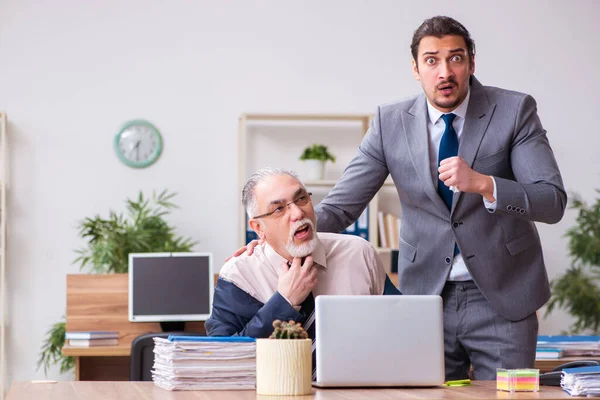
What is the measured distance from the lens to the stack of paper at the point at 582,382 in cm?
178

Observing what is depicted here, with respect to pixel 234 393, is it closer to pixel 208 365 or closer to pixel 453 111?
pixel 208 365

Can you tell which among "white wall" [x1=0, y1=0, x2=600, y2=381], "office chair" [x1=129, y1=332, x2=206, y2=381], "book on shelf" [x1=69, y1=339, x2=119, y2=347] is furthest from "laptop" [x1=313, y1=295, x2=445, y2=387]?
"white wall" [x1=0, y1=0, x2=600, y2=381]

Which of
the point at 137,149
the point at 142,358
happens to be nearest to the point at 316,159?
the point at 137,149

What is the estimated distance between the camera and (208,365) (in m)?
1.82

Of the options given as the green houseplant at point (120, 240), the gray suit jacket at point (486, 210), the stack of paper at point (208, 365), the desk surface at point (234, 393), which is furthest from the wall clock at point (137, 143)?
the stack of paper at point (208, 365)

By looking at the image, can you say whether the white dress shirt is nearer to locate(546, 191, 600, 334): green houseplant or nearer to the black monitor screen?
the black monitor screen

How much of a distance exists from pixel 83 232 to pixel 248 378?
429 centimetres

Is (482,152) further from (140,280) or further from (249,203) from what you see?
(140,280)

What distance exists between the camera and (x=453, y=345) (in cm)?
243

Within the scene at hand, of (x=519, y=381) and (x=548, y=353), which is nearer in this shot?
(x=519, y=381)

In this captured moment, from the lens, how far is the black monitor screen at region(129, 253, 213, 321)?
15.9 ft

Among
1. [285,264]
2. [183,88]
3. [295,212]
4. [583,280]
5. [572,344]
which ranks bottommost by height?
[572,344]

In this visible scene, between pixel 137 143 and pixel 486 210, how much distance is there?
393 cm

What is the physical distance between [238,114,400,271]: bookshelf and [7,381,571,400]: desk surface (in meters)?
4.02
